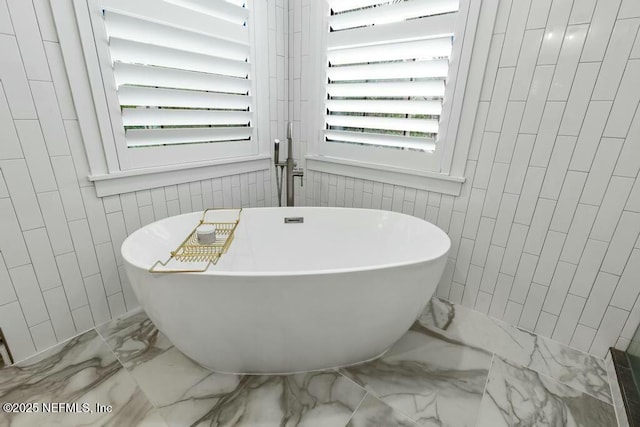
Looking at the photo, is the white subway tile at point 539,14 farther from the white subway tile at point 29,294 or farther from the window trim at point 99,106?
the white subway tile at point 29,294

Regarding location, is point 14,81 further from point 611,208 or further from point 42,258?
point 611,208

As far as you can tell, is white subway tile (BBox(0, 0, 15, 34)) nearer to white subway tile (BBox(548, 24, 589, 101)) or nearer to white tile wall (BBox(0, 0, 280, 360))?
white tile wall (BBox(0, 0, 280, 360))

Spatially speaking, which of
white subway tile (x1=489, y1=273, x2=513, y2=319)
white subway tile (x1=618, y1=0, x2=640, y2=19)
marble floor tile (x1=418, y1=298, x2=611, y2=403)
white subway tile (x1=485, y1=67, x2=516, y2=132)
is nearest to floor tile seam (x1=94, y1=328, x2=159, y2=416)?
marble floor tile (x1=418, y1=298, x2=611, y2=403)

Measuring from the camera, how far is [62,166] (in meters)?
1.25

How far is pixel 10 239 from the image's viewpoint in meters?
1.17

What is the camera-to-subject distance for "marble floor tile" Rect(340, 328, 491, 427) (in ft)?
3.68

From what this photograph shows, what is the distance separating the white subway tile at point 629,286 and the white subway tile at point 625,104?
0.52 m

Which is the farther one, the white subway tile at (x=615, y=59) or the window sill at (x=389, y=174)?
the window sill at (x=389, y=174)

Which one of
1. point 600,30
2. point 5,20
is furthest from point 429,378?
point 5,20

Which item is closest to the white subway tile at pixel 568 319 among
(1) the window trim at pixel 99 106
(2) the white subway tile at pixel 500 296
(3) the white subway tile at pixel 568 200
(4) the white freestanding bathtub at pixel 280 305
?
(2) the white subway tile at pixel 500 296

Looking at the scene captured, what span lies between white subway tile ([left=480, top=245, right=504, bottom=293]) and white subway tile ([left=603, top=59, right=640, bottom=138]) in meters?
0.68

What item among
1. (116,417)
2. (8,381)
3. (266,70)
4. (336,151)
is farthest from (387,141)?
(8,381)

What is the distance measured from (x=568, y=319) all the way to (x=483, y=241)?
520mm

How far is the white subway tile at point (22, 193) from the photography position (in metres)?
1.12
